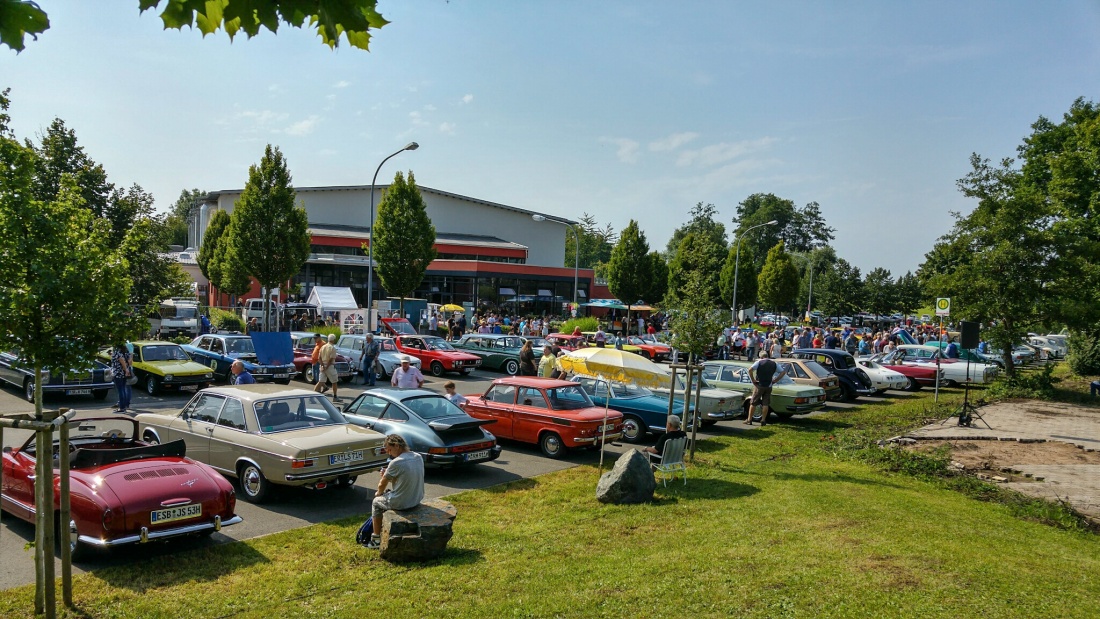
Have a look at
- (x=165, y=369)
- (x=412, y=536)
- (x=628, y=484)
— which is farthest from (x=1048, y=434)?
(x=165, y=369)

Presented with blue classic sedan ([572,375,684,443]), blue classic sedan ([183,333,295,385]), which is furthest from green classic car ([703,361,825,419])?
blue classic sedan ([183,333,295,385])

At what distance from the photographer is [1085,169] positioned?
27.8 m

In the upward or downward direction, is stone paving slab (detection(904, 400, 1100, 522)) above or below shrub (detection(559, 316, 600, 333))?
below

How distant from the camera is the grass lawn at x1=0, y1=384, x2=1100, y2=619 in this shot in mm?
5816

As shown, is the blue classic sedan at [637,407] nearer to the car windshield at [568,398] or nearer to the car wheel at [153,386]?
the car windshield at [568,398]

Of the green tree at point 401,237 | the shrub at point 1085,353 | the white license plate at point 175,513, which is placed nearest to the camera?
the white license plate at point 175,513

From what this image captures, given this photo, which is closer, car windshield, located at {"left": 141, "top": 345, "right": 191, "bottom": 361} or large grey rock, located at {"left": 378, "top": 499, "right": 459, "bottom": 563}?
large grey rock, located at {"left": 378, "top": 499, "right": 459, "bottom": 563}

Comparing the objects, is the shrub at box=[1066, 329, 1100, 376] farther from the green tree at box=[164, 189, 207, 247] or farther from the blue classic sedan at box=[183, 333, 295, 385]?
the green tree at box=[164, 189, 207, 247]

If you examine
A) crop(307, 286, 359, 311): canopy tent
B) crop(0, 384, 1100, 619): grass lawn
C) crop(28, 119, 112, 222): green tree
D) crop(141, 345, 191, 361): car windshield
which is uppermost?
crop(28, 119, 112, 222): green tree

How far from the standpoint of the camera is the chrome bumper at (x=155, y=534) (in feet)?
21.5

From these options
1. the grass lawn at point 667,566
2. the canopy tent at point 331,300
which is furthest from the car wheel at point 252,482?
the canopy tent at point 331,300

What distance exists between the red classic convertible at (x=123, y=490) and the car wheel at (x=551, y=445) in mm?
6326

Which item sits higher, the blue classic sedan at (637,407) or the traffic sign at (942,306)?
the traffic sign at (942,306)

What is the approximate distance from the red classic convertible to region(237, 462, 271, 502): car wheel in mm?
1272
